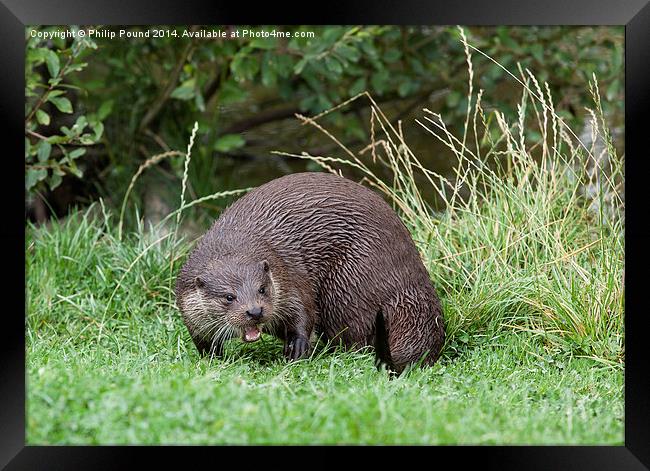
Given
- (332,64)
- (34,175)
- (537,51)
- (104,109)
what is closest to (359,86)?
(332,64)

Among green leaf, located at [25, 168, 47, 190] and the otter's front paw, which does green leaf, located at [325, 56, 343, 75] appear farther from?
the otter's front paw

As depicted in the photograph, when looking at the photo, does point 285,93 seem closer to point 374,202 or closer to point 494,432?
point 374,202

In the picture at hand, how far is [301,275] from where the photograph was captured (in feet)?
13.6

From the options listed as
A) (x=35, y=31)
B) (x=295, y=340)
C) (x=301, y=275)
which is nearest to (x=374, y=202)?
(x=301, y=275)

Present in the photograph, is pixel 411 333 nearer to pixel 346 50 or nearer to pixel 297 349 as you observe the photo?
pixel 297 349

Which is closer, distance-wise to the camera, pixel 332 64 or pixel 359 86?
pixel 332 64

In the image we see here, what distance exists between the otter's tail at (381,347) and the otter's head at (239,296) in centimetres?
47

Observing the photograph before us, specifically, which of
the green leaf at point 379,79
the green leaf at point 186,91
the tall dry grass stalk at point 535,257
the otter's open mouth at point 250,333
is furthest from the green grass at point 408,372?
the green leaf at point 379,79

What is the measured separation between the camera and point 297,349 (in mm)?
4023

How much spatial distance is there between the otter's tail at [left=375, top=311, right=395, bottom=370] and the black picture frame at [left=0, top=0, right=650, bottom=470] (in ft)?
3.96

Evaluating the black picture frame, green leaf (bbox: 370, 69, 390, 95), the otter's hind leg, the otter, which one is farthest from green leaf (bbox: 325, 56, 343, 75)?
the black picture frame
